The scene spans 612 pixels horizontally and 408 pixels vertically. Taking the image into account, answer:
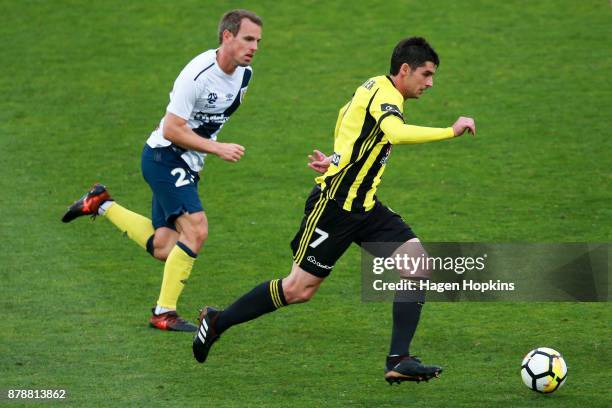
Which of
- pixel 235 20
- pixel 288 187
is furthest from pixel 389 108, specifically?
pixel 288 187

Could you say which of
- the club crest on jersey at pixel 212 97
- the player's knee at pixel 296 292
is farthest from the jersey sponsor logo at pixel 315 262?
the club crest on jersey at pixel 212 97

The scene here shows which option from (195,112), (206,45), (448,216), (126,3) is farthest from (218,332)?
(126,3)

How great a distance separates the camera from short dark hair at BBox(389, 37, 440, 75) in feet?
25.1

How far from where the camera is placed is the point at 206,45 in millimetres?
16672

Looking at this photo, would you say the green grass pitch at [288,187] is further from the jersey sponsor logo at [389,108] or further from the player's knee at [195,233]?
the jersey sponsor logo at [389,108]

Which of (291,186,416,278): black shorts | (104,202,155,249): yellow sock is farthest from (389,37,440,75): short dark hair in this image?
(104,202,155,249): yellow sock

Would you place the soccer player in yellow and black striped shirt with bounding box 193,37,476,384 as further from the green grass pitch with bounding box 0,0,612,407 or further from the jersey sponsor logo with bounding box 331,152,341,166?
the green grass pitch with bounding box 0,0,612,407

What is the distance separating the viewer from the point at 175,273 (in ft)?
29.6

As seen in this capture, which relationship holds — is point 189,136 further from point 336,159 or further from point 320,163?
point 336,159

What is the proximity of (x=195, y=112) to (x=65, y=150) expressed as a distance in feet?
17.5

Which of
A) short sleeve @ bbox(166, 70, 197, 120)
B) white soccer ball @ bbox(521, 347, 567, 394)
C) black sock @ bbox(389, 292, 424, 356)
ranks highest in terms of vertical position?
short sleeve @ bbox(166, 70, 197, 120)

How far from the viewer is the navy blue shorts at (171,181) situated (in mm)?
8992

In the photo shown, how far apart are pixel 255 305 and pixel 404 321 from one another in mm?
1057

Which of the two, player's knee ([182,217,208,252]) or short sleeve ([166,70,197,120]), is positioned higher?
short sleeve ([166,70,197,120])
